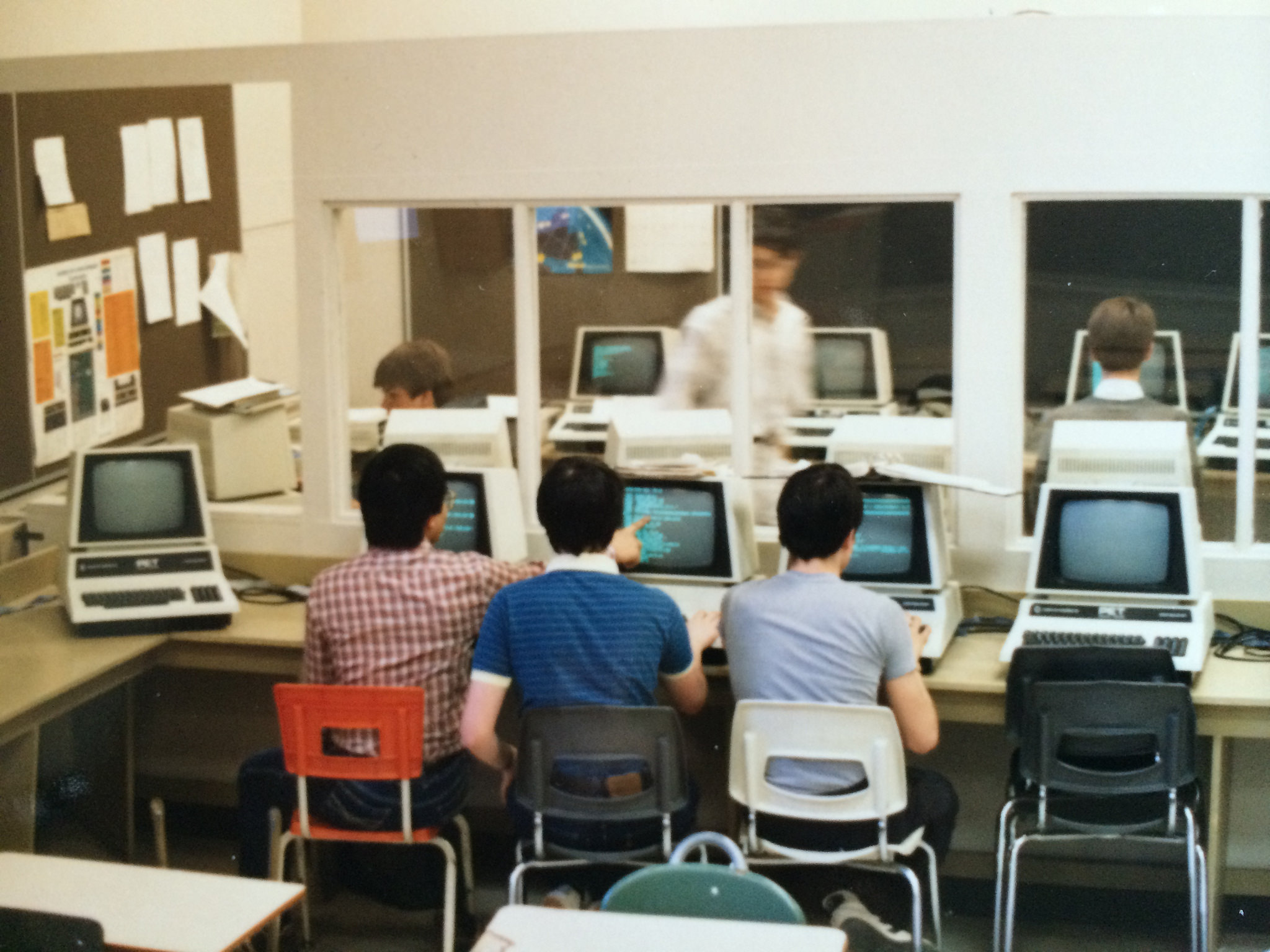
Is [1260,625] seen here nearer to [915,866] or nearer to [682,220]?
[915,866]

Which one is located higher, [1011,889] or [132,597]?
[132,597]

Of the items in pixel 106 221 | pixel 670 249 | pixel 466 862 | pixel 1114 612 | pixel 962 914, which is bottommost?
pixel 962 914

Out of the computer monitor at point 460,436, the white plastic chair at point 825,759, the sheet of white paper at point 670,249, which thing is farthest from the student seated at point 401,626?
the sheet of white paper at point 670,249

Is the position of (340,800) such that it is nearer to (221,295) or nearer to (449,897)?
(449,897)

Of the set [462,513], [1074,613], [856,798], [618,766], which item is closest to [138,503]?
[462,513]

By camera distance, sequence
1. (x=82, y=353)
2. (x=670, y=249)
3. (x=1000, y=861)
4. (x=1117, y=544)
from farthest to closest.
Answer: (x=670, y=249) < (x=82, y=353) < (x=1117, y=544) < (x=1000, y=861)

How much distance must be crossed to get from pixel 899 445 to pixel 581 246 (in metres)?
2.55

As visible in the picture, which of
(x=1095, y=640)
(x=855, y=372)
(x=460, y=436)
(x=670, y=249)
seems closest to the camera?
(x=1095, y=640)

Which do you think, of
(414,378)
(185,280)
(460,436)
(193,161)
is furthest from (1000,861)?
(193,161)

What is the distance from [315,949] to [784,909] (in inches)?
76.0

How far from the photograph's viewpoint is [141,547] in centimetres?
446

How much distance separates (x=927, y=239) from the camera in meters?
5.78

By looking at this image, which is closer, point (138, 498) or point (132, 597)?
point (132, 597)

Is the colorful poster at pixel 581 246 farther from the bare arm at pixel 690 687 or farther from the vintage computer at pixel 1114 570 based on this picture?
the bare arm at pixel 690 687
